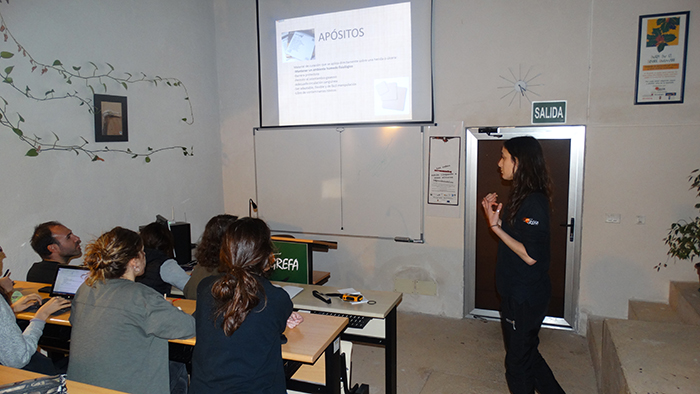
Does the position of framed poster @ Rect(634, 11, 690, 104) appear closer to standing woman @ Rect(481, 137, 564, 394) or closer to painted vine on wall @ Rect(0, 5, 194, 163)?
standing woman @ Rect(481, 137, 564, 394)

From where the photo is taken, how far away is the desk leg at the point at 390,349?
2.71 metres

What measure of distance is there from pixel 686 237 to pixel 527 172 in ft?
5.84

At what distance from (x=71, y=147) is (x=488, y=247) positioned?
364 cm

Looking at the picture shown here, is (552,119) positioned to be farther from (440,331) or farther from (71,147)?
(71,147)

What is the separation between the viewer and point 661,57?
3576 mm

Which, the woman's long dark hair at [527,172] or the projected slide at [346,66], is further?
the projected slide at [346,66]

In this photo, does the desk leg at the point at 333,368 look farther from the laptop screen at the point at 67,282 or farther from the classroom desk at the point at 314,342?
the laptop screen at the point at 67,282

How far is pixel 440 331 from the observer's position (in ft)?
13.5

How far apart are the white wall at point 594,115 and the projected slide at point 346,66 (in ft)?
1.20

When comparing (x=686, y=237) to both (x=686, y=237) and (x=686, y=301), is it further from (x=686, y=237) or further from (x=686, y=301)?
(x=686, y=301)

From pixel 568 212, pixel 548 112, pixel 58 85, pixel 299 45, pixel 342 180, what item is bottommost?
pixel 568 212

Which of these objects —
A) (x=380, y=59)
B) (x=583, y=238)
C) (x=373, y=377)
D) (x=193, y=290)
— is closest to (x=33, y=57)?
(x=193, y=290)

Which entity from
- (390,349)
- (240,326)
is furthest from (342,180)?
(240,326)

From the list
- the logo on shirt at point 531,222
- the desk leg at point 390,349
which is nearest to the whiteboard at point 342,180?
the desk leg at point 390,349
